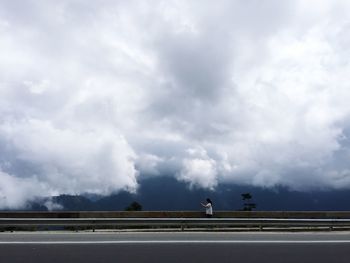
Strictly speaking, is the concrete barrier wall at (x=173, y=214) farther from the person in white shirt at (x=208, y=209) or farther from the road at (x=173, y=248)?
the road at (x=173, y=248)

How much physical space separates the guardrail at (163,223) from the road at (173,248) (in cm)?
82

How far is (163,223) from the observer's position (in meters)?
19.6

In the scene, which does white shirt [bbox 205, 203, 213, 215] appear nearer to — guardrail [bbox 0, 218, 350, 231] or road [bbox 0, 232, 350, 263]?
guardrail [bbox 0, 218, 350, 231]

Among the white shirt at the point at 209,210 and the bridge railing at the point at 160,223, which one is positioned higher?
the white shirt at the point at 209,210

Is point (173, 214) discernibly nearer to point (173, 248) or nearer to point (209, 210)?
point (209, 210)

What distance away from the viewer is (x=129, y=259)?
12.0 m

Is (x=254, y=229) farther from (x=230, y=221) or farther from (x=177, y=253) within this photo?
(x=177, y=253)

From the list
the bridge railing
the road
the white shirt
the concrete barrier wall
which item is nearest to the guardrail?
the bridge railing

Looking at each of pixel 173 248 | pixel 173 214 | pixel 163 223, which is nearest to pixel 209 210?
pixel 173 214

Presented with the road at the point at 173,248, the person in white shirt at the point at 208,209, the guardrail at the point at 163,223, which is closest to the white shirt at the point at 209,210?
the person in white shirt at the point at 208,209

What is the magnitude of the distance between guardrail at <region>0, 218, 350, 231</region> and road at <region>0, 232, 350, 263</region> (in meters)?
0.82

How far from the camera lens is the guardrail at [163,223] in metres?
19.1

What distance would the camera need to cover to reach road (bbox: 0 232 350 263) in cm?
1216

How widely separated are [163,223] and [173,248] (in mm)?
5664
